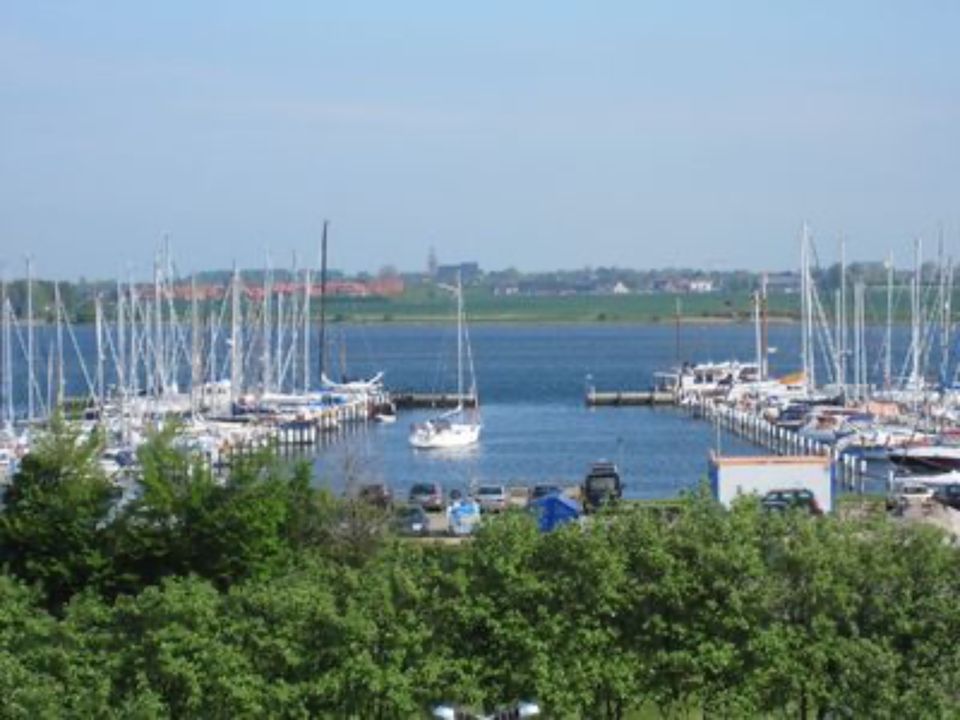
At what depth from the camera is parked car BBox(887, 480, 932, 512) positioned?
40969mm

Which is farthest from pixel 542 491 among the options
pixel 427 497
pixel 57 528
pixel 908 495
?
pixel 57 528

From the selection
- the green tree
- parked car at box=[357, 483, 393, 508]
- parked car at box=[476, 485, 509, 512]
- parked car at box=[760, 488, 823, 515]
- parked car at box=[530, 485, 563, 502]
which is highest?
the green tree

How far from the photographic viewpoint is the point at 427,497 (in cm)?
4703

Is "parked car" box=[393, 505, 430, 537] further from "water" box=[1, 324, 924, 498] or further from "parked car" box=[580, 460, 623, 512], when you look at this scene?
"water" box=[1, 324, 924, 498]

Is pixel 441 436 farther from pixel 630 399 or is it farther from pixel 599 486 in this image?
pixel 599 486

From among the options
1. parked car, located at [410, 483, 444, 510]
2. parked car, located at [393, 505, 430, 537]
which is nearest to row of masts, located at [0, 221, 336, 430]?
parked car, located at [410, 483, 444, 510]

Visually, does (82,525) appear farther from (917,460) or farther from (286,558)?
(917,460)

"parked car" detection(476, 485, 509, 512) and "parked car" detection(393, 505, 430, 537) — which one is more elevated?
"parked car" detection(393, 505, 430, 537)

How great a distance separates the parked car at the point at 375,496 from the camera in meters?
37.5

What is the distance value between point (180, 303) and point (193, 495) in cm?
11818

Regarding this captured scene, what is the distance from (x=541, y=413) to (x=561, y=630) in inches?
2704

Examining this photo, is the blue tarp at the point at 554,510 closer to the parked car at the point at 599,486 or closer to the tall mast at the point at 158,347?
the parked car at the point at 599,486

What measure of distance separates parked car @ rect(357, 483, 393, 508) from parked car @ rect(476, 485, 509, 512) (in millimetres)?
2492

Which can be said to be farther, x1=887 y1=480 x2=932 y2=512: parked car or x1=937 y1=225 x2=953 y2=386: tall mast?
x1=937 y1=225 x2=953 y2=386: tall mast
